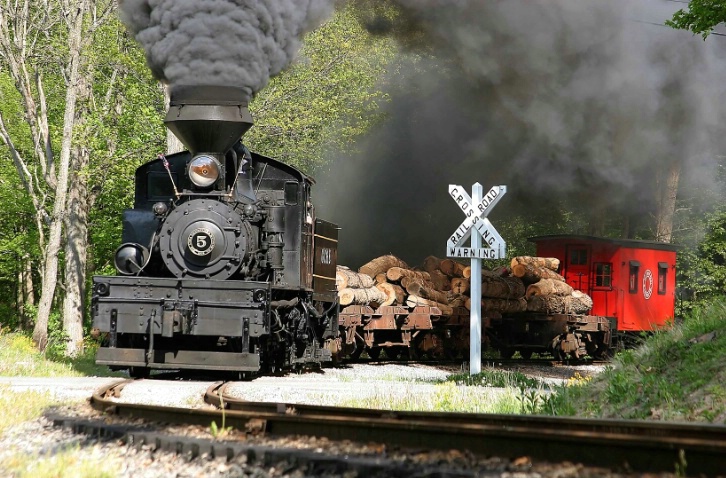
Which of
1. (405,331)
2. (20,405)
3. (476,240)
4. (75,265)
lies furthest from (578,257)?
(20,405)

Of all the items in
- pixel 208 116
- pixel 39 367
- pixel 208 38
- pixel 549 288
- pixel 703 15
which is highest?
pixel 703 15

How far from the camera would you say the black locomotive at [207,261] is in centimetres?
1043

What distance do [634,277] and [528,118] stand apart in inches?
161

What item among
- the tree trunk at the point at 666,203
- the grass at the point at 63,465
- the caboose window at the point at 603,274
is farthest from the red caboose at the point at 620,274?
the grass at the point at 63,465

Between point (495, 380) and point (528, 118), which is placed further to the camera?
point (528, 118)

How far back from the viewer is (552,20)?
17578mm

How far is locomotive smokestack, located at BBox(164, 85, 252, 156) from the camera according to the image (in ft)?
33.3

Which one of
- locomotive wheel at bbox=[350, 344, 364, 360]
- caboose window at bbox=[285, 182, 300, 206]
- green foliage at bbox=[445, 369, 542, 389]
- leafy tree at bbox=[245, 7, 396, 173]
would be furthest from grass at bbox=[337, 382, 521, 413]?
leafy tree at bbox=[245, 7, 396, 173]

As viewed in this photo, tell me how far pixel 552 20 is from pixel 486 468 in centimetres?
1481

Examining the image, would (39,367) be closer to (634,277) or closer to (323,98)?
(323,98)

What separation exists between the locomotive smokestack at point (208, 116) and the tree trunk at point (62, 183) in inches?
343

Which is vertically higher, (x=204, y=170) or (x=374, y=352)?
(x=204, y=170)

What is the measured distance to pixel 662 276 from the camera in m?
20.7

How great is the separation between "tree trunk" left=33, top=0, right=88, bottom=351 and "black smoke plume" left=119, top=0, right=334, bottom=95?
807 cm
